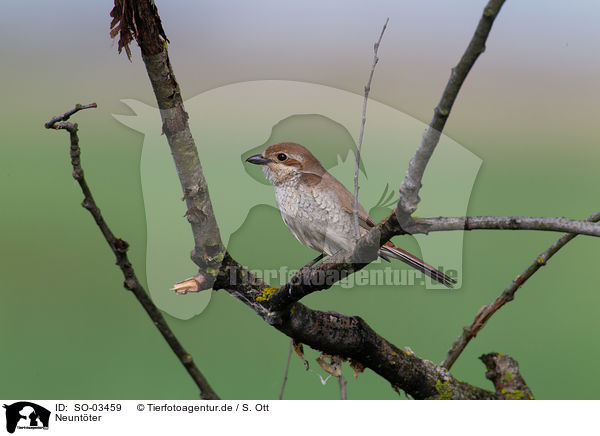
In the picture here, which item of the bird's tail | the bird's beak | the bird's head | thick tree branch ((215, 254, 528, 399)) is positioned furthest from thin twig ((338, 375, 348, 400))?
the bird's beak

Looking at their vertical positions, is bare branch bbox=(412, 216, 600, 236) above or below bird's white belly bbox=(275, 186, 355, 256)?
below

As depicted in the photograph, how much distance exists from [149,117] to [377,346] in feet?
5.36

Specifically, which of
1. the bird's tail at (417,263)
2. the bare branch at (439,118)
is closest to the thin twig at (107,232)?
the bare branch at (439,118)

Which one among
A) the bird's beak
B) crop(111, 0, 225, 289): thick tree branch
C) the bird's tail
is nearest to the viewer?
crop(111, 0, 225, 289): thick tree branch

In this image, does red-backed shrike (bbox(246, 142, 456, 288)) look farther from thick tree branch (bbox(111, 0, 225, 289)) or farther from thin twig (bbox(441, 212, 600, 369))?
thick tree branch (bbox(111, 0, 225, 289))

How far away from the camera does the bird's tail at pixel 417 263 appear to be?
3822 mm

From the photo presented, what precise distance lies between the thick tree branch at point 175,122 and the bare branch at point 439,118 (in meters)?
0.90

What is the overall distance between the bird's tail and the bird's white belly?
0.97 ft

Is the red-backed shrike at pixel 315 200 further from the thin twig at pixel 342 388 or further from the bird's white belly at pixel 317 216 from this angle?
the thin twig at pixel 342 388

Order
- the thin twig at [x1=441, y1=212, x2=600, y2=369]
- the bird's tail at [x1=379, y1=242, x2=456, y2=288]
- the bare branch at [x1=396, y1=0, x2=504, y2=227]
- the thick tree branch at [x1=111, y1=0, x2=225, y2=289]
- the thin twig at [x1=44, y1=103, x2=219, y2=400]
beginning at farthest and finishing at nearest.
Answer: the bird's tail at [x1=379, y1=242, x2=456, y2=288] → the thin twig at [x1=441, y1=212, x2=600, y2=369] → the thick tree branch at [x1=111, y1=0, x2=225, y2=289] → the thin twig at [x1=44, y1=103, x2=219, y2=400] → the bare branch at [x1=396, y1=0, x2=504, y2=227]

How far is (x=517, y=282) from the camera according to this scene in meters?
2.78

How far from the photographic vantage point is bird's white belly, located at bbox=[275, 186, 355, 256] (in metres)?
3.87

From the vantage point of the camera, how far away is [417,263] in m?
3.90

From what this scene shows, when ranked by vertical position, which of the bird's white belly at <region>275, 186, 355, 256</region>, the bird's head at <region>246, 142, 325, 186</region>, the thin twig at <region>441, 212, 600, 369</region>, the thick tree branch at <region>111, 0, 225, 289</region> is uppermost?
the bird's head at <region>246, 142, 325, 186</region>
